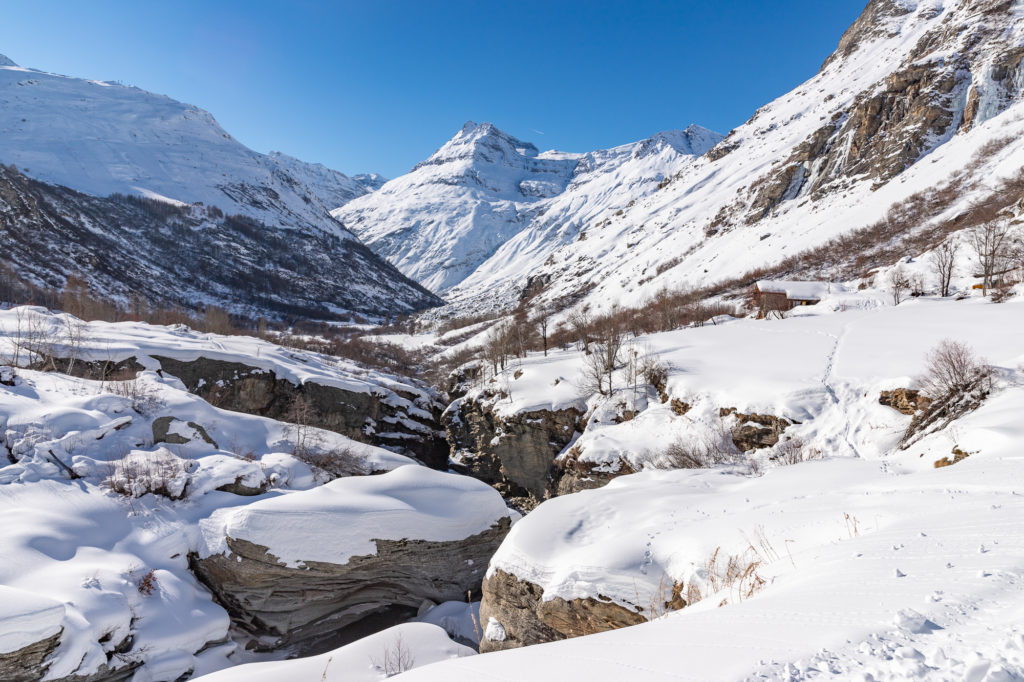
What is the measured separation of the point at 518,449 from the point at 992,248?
34.8m

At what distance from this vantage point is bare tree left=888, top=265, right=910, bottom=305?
3477cm

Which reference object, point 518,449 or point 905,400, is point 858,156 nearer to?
point 905,400

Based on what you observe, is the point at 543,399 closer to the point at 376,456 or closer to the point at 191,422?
the point at 376,456

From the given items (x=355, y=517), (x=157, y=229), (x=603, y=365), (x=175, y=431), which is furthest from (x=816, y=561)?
(x=157, y=229)

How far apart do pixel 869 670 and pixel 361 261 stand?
196 m

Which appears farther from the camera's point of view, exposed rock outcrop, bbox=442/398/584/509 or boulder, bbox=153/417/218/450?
exposed rock outcrop, bbox=442/398/584/509

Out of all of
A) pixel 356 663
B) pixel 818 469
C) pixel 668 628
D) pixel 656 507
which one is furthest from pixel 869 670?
pixel 356 663

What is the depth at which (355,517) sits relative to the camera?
1374 centimetres

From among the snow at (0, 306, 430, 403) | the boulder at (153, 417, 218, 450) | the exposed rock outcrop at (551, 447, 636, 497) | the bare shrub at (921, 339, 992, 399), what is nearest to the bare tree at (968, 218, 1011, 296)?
the bare shrub at (921, 339, 992, 399)

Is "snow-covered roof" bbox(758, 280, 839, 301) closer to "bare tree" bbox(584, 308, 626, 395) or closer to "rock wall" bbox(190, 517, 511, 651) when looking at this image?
"bare tree" bbox(584, 308, 626, 395)

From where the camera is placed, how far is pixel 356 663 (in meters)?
9.52

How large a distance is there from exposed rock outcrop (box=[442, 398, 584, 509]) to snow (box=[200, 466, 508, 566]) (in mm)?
11269

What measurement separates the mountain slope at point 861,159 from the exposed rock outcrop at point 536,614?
169ft

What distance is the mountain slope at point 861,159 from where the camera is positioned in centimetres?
5766
